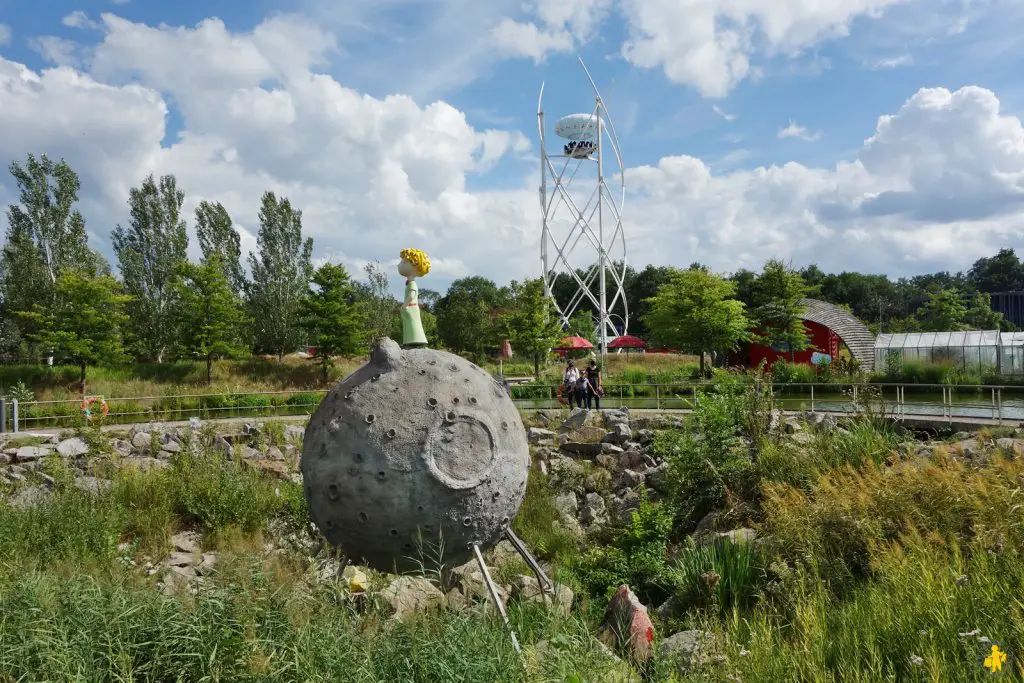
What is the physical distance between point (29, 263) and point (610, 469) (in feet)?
109

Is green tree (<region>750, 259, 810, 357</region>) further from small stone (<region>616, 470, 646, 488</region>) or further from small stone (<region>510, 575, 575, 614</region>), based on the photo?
small stone (<region>510, 575, 575, 614</region>)

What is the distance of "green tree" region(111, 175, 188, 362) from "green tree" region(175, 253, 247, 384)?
11.5 ft

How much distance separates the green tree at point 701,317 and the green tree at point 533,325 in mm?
4833

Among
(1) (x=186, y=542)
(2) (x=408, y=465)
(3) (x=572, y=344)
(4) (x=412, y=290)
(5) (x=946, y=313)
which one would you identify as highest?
(5) (x=946, y=313)

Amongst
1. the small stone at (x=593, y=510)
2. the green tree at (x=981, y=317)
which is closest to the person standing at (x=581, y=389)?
the small stone at (x=593, y=510)

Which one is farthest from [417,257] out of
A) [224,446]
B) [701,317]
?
[701,317]

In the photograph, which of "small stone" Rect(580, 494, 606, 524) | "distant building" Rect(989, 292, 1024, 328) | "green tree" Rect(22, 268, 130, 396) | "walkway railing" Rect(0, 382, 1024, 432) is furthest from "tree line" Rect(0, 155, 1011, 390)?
"distant building" Rect(989, 292, 1024, 328)

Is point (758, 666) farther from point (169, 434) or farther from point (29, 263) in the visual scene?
point (29, 263)

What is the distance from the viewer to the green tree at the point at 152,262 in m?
33.4

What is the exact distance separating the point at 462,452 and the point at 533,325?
25.1m

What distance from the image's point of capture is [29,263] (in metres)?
33.7

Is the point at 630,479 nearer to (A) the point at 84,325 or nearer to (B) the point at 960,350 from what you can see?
(A) the point at 84,325

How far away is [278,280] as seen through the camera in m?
35.7

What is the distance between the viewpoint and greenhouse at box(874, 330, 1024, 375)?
2691 cm
